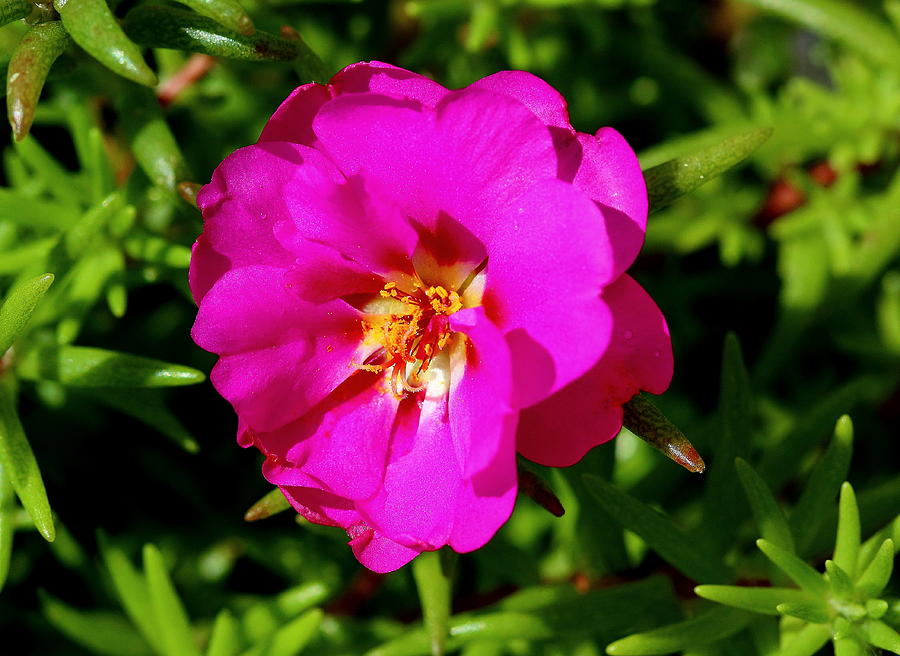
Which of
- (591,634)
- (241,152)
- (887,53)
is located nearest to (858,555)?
(591,634)

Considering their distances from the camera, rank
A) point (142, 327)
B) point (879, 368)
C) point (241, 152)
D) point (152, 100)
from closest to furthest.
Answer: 1. point (241, 152)
2. point (152, 100)
3. point (142, 327)
4. point (879, 368)

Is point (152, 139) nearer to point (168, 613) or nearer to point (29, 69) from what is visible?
point (29, 69)

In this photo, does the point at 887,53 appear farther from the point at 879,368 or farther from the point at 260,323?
the point at 260,323

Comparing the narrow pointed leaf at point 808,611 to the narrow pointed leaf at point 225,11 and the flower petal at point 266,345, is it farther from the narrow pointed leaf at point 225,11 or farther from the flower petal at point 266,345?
the narrow pointed leaf at point 225,11

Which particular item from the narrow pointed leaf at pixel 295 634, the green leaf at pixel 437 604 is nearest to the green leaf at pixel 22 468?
the narrow pointed leaf at pixel 295 634

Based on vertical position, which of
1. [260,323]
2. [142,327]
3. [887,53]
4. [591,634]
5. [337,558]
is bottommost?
[337,558]

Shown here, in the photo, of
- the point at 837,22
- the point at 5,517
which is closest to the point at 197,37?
the point at 5,517

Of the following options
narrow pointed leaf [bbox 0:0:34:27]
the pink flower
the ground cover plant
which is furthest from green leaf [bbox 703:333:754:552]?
narrow pointed leaf [bbox 0:0:34:27]
